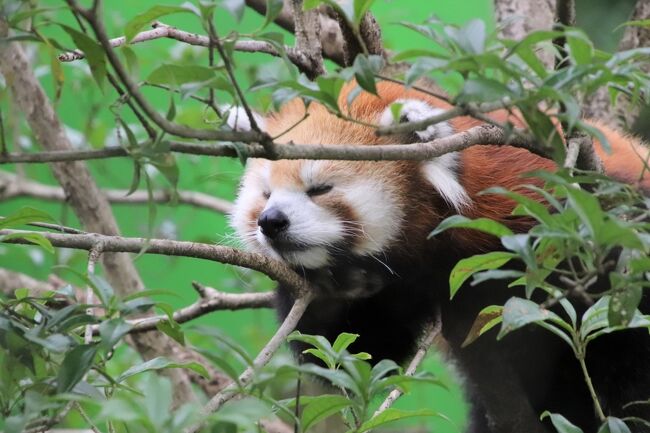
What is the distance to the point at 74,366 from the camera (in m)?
1.10

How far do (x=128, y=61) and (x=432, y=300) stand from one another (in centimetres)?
126

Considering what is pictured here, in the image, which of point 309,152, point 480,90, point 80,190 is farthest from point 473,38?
point 80,190

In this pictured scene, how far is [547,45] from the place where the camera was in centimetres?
132

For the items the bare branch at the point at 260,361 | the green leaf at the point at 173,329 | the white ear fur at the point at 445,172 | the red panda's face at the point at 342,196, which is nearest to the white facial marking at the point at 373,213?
the red panda's face at the point at 342,196

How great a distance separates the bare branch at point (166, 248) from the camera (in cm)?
140

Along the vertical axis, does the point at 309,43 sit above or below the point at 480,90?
below

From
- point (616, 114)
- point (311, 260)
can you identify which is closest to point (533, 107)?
point (311, 260)

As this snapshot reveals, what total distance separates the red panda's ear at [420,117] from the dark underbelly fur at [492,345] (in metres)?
0.35

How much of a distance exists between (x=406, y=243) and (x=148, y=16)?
3.83 feet

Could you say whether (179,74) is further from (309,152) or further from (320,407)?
(320,407)

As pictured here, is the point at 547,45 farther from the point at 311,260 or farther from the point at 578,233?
the point at 311,260

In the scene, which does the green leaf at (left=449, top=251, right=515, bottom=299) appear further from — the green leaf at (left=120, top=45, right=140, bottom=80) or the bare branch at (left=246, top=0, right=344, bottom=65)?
the bare branch at (left=246, top=0, right=344, bottom=65)

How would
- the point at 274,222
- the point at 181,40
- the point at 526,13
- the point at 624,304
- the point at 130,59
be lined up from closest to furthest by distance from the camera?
the point at 624,304 → the point at 130,59 → the point at 181,40 → the point at 274,222 → the point at 526,13

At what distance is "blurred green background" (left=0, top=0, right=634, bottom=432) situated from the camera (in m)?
3.56
